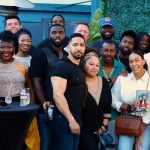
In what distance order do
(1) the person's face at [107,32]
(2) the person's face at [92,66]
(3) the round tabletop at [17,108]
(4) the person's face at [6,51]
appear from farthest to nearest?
(1) the person's face at [107,32], (2) the person's face at [92,66], (4) the person's face at [6,51], (3) the round tabletop at [17,108]

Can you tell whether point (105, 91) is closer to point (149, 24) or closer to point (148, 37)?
point (148, 37)

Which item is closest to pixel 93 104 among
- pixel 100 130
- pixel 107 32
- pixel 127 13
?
pixel 100 130

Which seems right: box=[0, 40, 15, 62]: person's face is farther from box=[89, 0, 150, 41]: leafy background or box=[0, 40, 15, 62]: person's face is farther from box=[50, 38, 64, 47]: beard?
box=[89, 0, 150, 41]: leafy background

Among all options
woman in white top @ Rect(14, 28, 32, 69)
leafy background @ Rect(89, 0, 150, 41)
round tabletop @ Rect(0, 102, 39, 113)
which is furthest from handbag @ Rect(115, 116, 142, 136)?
leafy background @ Rect(89, 0, 150, 41)

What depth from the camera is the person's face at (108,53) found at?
739 centimetres

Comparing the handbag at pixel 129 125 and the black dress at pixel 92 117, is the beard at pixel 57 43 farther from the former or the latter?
the handbag at pixel 129 125

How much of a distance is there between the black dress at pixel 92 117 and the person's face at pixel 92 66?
0.23m

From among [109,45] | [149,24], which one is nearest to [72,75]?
[109,45]

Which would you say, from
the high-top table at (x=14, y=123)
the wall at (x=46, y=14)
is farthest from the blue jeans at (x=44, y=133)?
the wall at (x=46, y=14)

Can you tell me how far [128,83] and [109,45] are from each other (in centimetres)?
69

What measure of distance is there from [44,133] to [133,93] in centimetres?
127

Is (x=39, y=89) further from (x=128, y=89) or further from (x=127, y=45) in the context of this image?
(x=127, y=45)

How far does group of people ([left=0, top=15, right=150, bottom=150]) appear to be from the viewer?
21.0 ft

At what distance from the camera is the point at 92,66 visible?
6.75m
